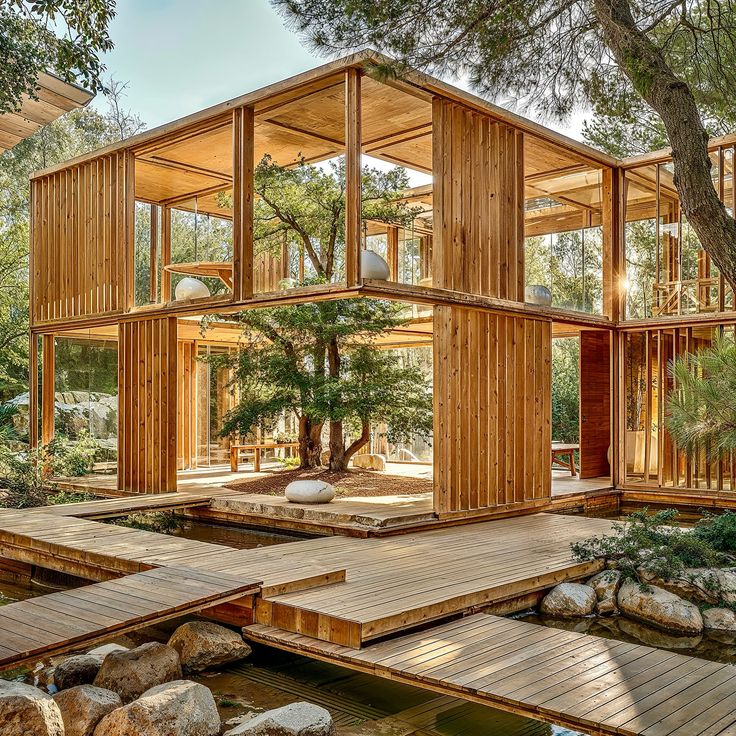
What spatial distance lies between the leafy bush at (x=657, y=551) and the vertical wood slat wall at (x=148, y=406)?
5725 mm

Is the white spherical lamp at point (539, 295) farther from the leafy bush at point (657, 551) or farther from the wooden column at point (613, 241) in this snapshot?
the leafy bush at point (657, 551)

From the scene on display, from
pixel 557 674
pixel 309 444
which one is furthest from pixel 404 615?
pixel 309 444

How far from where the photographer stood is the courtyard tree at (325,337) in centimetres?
998

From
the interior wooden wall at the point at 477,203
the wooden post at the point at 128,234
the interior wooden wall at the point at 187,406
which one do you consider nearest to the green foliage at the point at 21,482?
the wooden post at the point at 128,234

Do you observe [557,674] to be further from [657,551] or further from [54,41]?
[54,41]

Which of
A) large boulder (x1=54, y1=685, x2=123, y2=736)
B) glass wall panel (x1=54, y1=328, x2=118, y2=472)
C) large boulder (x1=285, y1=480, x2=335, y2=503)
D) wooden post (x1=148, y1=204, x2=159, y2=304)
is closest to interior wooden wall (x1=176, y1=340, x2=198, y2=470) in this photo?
glass wall panel (x1=54, y1=328, x2=118, y2=472)

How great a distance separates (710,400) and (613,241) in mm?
5480

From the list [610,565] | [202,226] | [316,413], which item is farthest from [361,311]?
[202,226]

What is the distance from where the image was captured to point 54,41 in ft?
24.8

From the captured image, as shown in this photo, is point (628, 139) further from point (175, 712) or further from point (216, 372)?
point (175, 712)

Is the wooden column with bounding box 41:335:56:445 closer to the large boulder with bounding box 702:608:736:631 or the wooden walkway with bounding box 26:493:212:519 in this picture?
the wooden walkway with bounding box 26:493:212:519

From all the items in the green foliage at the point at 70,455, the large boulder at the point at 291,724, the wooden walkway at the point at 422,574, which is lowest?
the large boulder at the point at 291,724

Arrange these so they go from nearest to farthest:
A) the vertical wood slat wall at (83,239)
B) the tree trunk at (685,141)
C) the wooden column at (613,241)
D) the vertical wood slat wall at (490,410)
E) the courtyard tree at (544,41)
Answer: the tree trunk at (685,141) → the courtyard tree at (544,41) → the vertical wood slat wall at (490,410) → the vertical wood slat wall at (83,239) → the wooden column at (613,241)

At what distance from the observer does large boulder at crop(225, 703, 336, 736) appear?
3.85 meters
